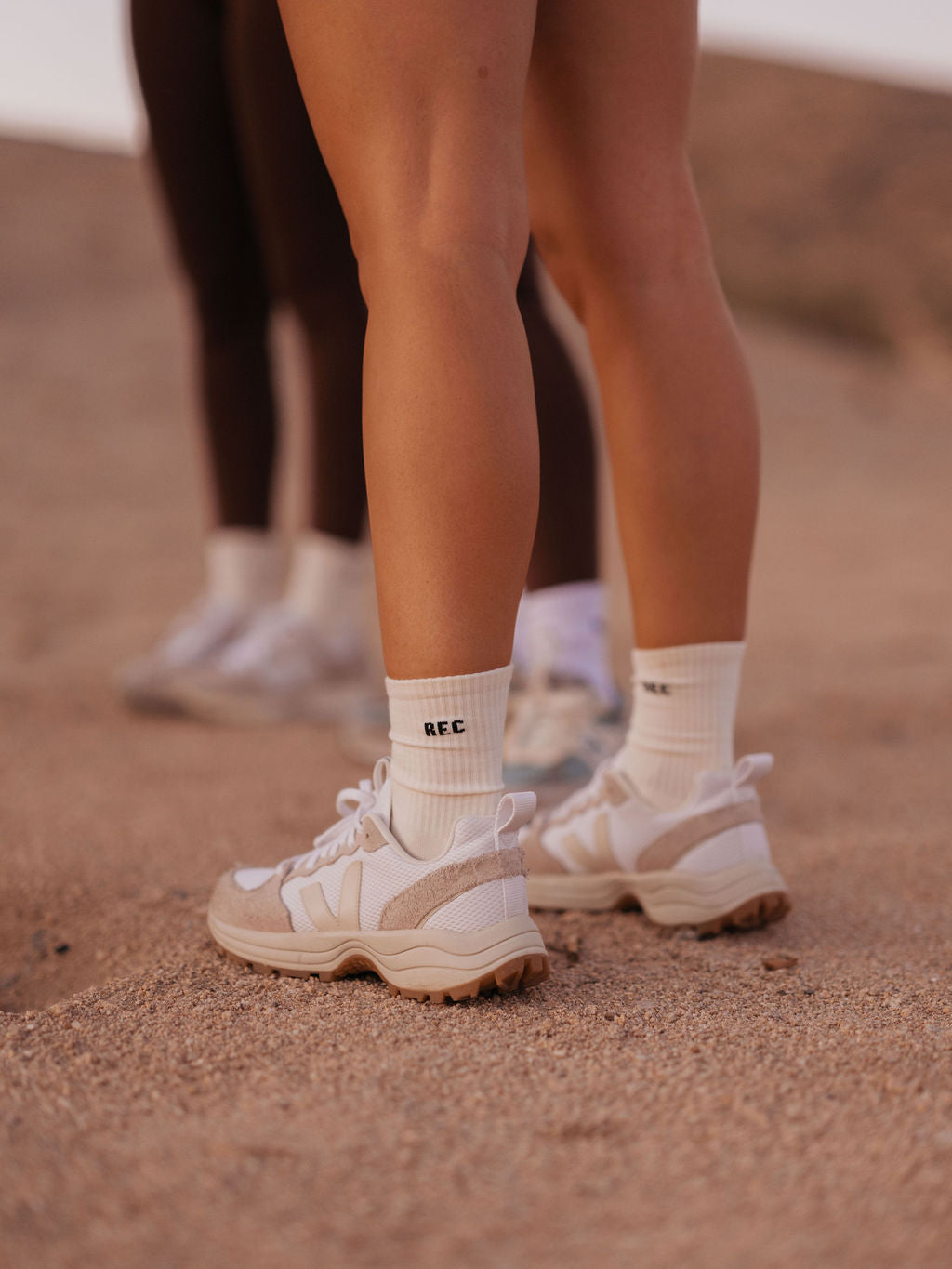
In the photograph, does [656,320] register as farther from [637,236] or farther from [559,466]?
[559,466]

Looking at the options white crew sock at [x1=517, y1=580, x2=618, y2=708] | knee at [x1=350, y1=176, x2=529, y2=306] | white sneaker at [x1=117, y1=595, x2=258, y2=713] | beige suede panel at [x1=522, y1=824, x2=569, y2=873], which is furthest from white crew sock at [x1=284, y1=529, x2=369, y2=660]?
→ knee at [x1=350, y1=176, x2=529, y2=306]

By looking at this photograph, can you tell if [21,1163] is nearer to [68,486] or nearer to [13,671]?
[13,671]

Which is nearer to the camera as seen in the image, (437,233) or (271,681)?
(437,233)

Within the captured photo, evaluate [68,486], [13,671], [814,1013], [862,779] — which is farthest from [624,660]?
[68,486]

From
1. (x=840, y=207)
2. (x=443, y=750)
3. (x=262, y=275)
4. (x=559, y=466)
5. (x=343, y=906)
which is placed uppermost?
(x=840, y=207)

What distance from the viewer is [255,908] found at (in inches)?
39.6

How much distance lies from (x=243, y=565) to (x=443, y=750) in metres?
1.62

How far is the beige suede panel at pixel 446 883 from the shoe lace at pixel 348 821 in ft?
0.28

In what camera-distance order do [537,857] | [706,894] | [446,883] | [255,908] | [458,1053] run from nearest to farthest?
[458,1053] < [446,883] < [255,908] < [706,894] < [537,857]

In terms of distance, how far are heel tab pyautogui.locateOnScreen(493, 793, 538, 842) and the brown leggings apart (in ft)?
3.12

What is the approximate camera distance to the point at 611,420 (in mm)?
1145

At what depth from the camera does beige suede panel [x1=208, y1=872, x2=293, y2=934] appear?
3.23 feet

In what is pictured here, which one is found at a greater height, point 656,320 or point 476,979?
point 656,320

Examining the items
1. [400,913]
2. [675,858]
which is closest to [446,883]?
[400,913]
